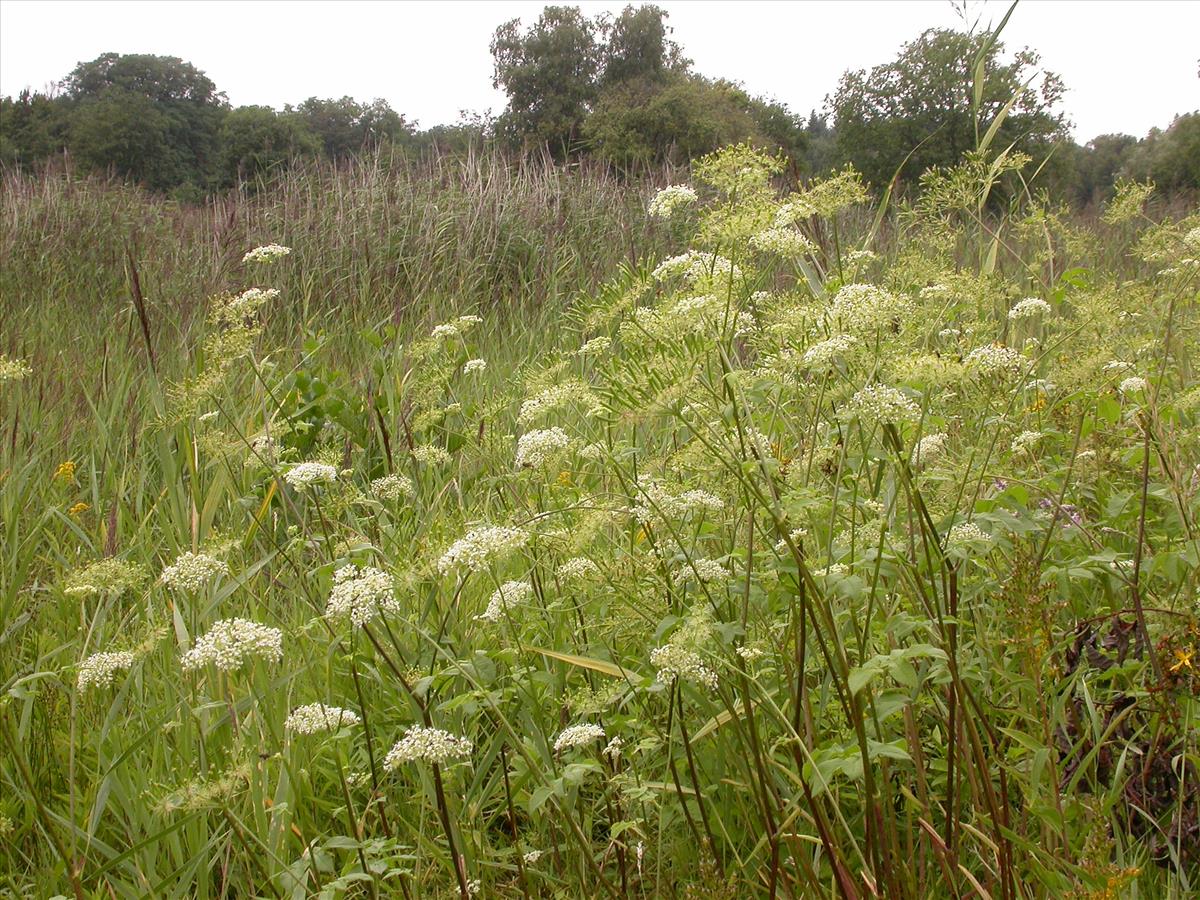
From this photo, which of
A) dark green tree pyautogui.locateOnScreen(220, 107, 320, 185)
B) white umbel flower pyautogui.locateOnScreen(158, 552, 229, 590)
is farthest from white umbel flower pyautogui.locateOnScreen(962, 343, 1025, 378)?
dark green tree pyautogui.locateOnScreen(220, 107, 320, 185)

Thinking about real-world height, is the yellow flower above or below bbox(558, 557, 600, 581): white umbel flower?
below

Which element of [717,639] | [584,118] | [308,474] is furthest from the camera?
[584,118]

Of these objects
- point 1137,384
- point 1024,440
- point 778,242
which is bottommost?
point 1024,440

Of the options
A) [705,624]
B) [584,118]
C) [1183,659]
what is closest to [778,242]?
[705,624]

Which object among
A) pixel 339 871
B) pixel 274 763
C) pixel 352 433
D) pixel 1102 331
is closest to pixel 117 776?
pixel 274 763

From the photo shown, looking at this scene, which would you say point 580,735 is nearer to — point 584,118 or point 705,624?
point 705,624

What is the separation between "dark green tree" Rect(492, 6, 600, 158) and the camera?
50.9 meters

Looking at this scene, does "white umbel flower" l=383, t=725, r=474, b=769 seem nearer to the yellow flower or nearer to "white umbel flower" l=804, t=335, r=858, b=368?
"white umbel flower" l=804, t=335, r=858, b=368

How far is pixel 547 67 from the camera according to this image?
5388cm

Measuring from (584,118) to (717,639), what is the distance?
47297 millimetres

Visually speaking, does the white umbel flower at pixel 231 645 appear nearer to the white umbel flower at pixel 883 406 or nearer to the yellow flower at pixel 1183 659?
the white umbel flower at pixel 883 406

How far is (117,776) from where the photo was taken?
2.09 m

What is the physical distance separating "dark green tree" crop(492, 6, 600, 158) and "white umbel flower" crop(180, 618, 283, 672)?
50.5 metres

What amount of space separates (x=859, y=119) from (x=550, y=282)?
27465 mm
